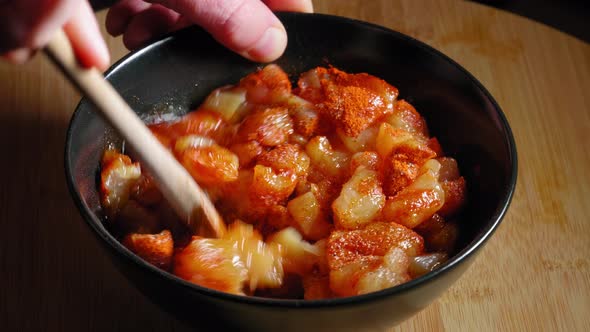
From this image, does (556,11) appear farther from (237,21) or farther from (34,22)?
(34,22)

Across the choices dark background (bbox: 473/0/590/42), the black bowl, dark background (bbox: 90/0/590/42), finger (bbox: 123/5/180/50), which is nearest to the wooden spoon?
the black bowl

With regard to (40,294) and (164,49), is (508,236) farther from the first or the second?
(40,294)

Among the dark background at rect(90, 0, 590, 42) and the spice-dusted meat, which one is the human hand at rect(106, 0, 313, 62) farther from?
the dark background at rect(90, 0, 590, 42)

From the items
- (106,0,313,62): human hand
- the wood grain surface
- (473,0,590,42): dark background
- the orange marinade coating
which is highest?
(106,0,313,62): human hand

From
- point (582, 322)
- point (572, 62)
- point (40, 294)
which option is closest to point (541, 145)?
Result: point (572, 62)

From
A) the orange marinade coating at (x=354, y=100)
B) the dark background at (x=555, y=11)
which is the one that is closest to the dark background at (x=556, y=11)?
the dark background at (x=555, y=11)

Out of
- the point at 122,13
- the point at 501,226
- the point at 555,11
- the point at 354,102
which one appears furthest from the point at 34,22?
the point at 555,11

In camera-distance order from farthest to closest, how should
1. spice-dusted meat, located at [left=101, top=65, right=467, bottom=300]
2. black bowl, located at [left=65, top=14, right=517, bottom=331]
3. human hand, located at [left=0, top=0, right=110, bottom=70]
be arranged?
spice-dusted meat, located at [left=101, top=65, right=467, bottom=300] → black bowl, located at [left=65, top=14, right=517, bottom=331] → human hand, located at [left=0, top=0, right=110, bottom=70]
